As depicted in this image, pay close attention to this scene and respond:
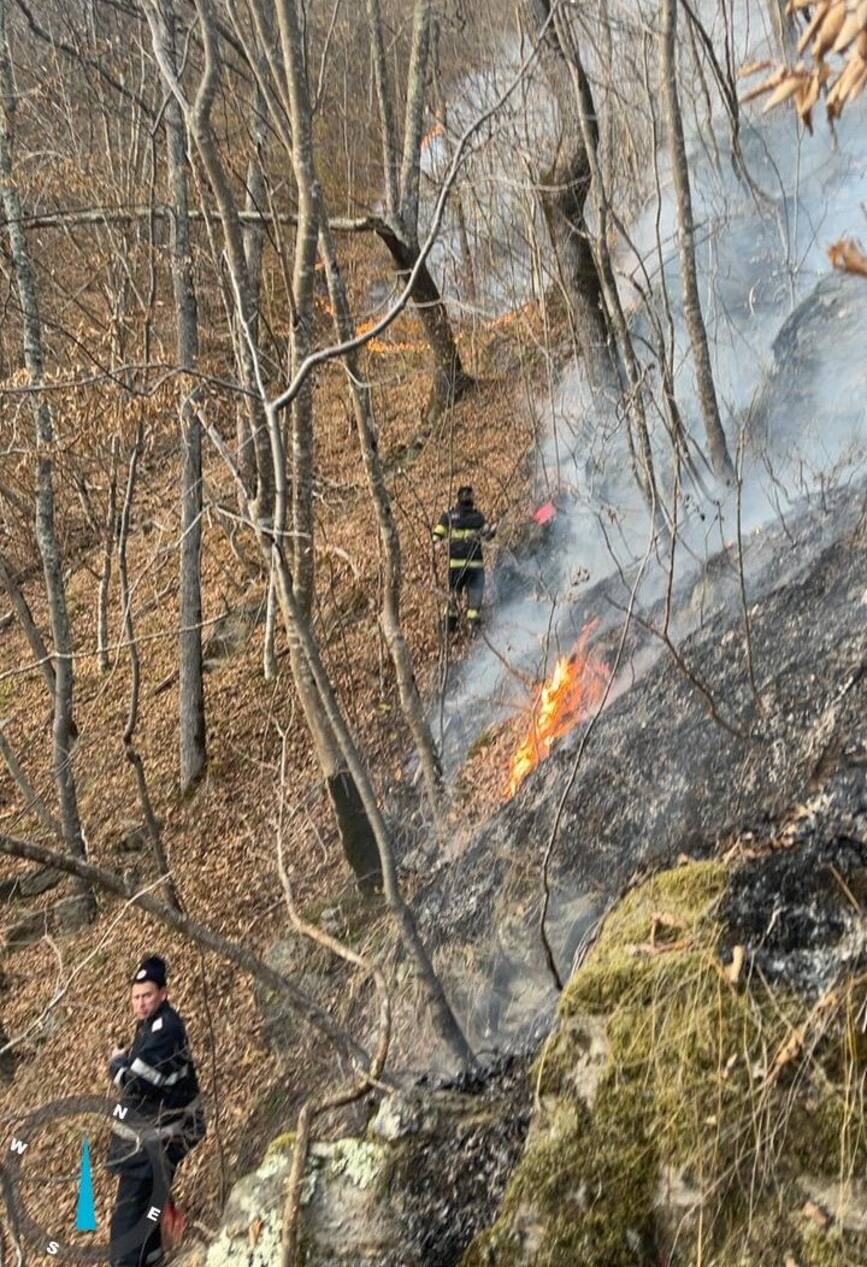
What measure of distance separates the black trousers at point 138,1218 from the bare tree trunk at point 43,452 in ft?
16.2

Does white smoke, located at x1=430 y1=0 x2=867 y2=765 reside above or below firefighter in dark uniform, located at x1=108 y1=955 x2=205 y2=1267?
above

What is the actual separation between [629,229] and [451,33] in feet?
22.1

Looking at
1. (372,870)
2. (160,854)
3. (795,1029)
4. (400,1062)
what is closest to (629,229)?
(372,870)

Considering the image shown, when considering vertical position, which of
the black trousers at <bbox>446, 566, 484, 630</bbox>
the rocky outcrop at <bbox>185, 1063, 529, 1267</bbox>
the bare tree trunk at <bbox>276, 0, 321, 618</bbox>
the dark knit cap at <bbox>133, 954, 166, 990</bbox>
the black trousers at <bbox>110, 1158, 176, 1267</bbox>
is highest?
the bare tree trunk at <bbox>276, 0, 321, 618</bbox>

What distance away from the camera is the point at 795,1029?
271cm

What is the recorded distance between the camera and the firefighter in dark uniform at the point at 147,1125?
550 centimetres

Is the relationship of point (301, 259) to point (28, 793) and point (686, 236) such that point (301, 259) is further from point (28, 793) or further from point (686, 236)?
point (28, 793)

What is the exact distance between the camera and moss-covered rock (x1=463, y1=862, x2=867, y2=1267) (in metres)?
2.53

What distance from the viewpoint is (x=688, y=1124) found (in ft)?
8.98

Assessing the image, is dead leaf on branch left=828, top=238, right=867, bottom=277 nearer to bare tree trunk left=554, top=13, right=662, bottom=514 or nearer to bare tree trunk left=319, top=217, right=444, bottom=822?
bare tree trunk left=319, top=217, right=444, bottom=822

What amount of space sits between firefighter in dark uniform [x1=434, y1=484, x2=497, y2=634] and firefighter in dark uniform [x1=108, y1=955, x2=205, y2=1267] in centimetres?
631

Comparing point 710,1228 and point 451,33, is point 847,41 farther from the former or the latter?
point 451,33

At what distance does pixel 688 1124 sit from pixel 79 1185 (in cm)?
607

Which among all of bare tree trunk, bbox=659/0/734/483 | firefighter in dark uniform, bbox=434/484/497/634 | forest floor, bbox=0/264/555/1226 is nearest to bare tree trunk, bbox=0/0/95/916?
forest floor, bbox=0/264/555/1226
